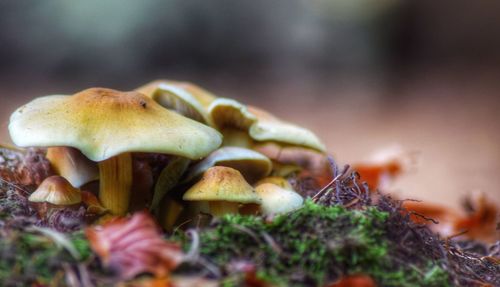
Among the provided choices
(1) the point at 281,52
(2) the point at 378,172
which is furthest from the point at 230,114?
(1) the point at 281,52

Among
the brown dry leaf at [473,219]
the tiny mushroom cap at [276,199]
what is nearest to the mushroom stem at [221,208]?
the tiny mushroom cap at [276,199]

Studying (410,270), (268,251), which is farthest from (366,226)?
(268,251)

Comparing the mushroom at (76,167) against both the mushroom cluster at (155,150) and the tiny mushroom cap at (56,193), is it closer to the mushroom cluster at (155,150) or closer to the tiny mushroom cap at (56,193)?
the mushroom cluster at (155,150)

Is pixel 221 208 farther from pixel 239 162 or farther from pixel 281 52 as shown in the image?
pixel 281 52

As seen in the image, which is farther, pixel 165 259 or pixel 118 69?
pixel 118 69

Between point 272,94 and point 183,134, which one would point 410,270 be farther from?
point 272,94

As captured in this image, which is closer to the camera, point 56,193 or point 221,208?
point 56,193

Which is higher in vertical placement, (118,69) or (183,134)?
(118,69)
